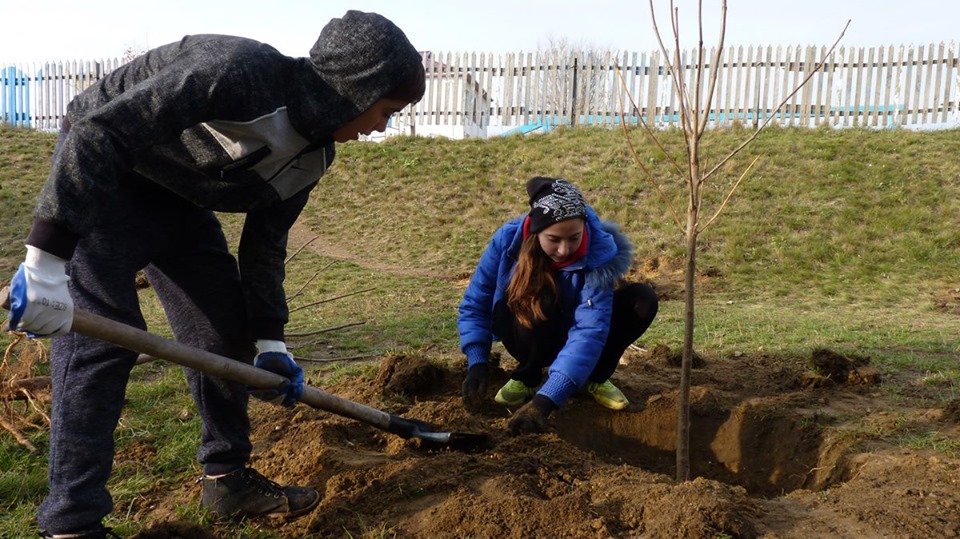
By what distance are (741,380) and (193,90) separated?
3.64 metres

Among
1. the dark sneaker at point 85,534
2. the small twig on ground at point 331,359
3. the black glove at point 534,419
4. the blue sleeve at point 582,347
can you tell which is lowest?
the small twig on ground at point 331,359

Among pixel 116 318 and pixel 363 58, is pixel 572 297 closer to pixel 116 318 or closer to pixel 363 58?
pixel 363 58

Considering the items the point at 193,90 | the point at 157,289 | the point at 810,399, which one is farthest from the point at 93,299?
the point at 810,399

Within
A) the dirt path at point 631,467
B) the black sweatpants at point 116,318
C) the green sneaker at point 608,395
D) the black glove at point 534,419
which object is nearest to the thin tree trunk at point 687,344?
the dirt path at point 631,467

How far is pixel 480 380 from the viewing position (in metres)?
3.90

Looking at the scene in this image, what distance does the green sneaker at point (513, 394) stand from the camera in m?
4.04

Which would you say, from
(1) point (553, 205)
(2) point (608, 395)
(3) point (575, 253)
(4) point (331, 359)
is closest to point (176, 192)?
(1) point (553, 205)

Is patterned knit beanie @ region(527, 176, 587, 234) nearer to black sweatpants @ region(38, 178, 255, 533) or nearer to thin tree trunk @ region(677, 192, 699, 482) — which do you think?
thin tree trunk @ region(677, 192, 699, 482)

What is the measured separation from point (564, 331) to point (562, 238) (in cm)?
67

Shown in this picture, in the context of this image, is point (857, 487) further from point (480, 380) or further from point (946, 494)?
point (480, 380)

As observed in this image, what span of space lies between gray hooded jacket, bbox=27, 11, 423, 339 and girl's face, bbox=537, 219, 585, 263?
129 cm

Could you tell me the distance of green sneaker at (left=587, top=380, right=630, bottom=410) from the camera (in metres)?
4.03

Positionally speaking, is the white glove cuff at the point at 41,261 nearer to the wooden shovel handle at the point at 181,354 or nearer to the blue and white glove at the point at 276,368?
the wooden shovel handle at the point at 181,354

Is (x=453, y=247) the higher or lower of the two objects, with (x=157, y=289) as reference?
lower
